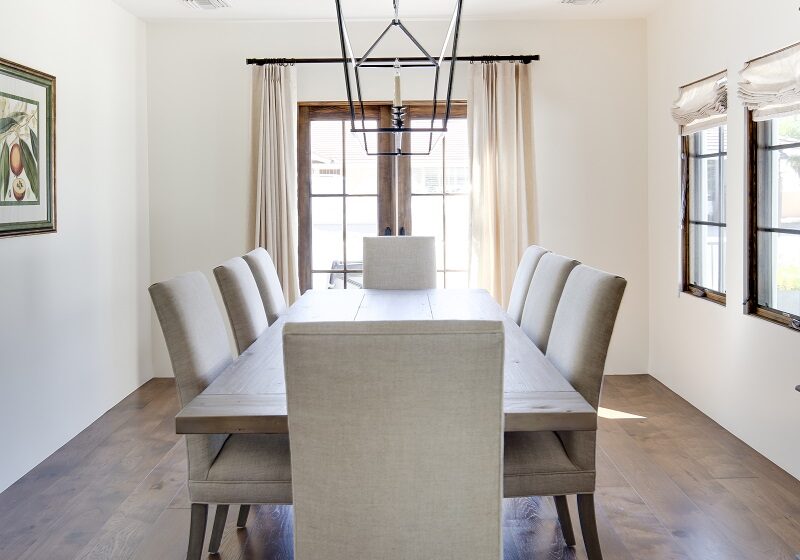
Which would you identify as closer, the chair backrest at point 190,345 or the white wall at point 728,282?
the chair backrest at point 190,345

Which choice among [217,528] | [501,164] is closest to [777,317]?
[501,164]

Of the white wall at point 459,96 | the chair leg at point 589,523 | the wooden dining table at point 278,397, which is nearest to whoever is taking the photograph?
the wooden dining table at point 278,397

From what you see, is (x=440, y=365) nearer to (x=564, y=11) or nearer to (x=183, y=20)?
(x=564, y=11)

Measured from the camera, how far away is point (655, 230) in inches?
220

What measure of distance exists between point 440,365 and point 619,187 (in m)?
4.34

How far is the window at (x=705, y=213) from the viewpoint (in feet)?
15.0

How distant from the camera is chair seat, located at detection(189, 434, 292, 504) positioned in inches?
94.1

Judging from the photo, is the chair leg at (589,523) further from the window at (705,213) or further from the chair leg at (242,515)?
the window at (705,213)

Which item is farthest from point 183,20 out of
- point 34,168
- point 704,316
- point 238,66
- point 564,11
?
point 704,316

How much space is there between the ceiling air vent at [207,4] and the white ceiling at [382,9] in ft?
0.16

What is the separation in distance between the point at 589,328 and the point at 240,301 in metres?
1.49

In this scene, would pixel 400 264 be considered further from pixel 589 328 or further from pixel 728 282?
pixel 589 328

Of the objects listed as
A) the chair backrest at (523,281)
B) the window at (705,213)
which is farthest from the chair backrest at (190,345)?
the window at (705,213)

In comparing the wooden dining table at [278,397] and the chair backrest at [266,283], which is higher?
the chair backrest at [266,283]
